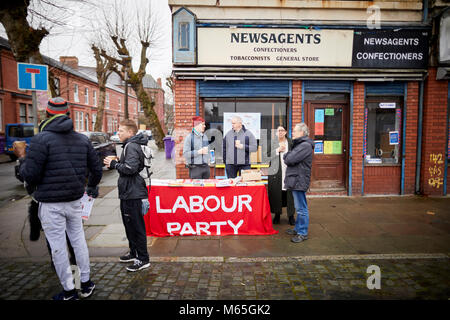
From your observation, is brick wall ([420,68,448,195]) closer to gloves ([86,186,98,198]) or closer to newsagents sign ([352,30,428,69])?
newsagents sign ([352,30,428,69])

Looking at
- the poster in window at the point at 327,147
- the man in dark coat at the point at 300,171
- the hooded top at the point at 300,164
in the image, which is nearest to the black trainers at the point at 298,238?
the man in dark coat at the point at 300,171

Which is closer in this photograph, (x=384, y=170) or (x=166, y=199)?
(x=166, y=199)

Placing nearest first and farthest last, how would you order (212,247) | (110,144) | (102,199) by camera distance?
1. (212,247)
2. (102,199)
3. (110,144)

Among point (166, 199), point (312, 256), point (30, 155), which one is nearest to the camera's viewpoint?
point (30, 155)

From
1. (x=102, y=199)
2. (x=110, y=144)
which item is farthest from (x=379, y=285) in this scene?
(x=110, y=144)

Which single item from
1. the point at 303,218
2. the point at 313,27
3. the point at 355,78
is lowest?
the point at 303,218

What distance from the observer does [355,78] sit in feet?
24.7

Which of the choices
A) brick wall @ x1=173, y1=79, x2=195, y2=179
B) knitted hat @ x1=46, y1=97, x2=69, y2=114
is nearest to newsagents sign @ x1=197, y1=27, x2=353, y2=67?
brick wall @ x1=173, y1=79, x2=195, y2=179

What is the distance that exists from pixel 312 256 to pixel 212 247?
152 centimetres

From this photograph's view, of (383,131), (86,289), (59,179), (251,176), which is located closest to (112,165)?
(59,179)

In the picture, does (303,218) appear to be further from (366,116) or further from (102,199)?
(102,199)

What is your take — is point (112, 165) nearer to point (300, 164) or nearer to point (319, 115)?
point (300, 164)

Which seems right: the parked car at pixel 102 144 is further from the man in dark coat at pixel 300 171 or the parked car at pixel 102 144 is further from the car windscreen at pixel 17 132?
the man in dark coat at pixel 300 171

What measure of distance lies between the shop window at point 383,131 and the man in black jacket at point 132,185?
6.52m
